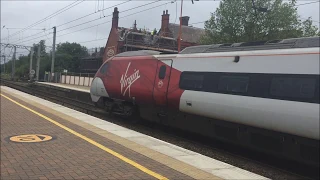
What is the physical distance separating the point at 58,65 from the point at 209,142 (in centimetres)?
6915

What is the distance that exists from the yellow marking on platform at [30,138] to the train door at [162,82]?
384 centimetres

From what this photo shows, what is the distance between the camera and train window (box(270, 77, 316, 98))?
6574 millimetres

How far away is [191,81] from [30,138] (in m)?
4.51

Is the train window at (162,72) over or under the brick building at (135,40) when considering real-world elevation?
under

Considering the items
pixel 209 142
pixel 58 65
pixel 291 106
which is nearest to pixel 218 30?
pixel 209 142

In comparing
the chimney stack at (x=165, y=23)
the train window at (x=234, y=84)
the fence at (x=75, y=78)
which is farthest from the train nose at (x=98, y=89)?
the chimney stack at (x=165, y=23)

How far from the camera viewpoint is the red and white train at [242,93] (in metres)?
6.74

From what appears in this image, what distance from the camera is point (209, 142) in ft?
33.5

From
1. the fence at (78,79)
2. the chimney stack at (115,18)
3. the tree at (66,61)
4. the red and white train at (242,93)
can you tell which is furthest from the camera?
the tree at (66,61)

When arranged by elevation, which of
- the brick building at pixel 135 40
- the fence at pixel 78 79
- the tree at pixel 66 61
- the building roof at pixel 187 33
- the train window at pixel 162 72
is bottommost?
the fence at pixel 78 79

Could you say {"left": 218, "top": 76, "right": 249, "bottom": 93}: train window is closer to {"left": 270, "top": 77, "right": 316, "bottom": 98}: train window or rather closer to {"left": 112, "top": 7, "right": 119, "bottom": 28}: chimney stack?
{"left": 270, "top": 77, "right": 316, "bottom": 98}: train window

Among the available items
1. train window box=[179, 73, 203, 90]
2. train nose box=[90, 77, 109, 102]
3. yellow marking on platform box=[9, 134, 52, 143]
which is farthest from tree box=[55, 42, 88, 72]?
yellow marking on platform box=[9, 134, 52, 143]

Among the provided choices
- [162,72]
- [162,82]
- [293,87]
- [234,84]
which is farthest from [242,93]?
[162,72]

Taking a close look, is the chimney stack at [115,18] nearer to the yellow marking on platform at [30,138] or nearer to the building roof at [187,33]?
the building roof at [187,33]
